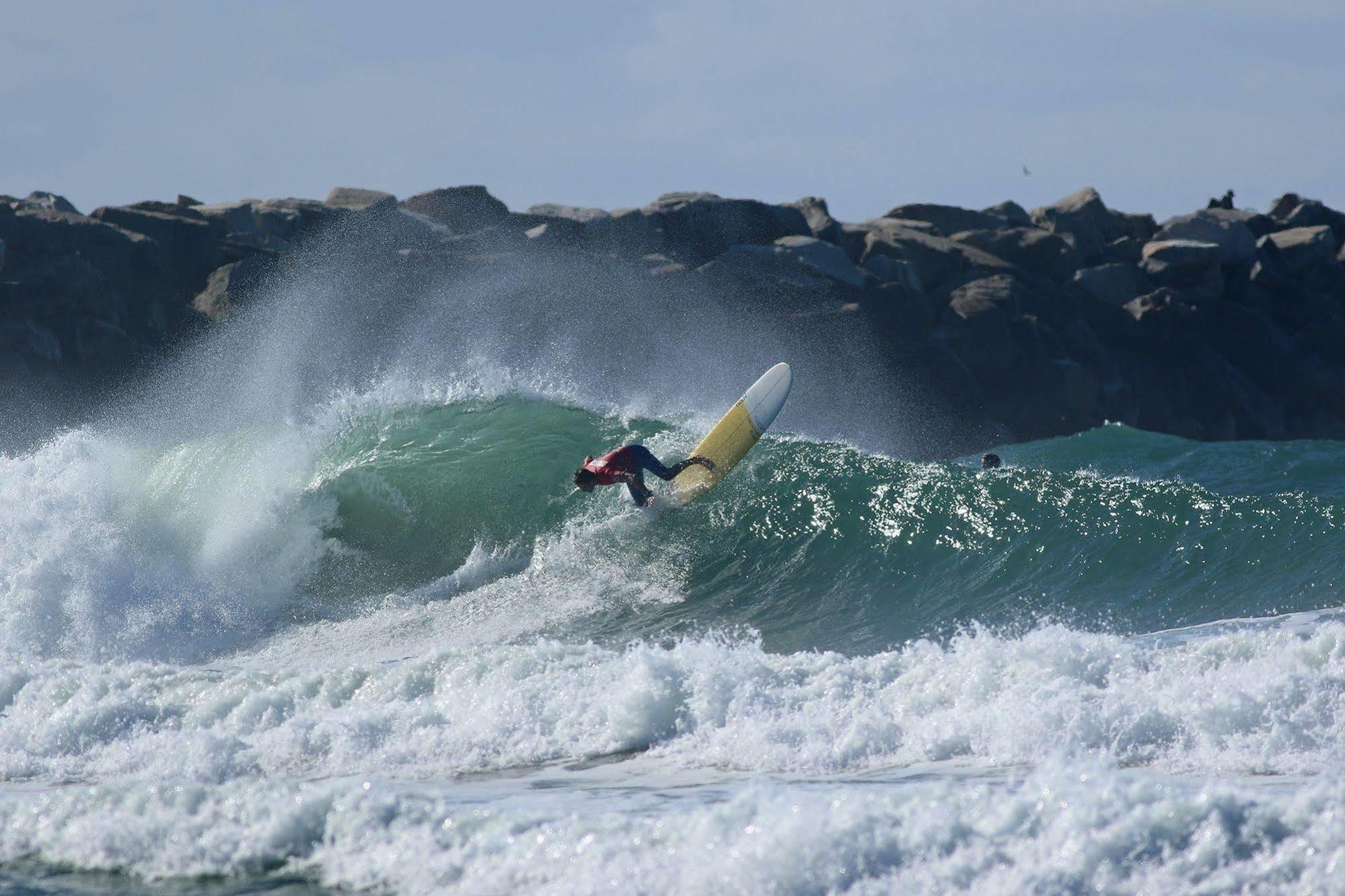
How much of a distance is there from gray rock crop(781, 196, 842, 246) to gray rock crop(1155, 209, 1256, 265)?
9689mm

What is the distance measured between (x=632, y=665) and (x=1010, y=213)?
103ft

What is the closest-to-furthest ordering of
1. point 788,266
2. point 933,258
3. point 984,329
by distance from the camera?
1. point 788,266
2. point 984,329
3. point 933,258

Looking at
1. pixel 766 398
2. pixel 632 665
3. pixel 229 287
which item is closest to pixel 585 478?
pixel 766 398

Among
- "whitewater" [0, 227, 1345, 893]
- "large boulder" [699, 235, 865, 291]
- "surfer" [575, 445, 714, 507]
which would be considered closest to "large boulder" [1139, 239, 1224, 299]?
"large boulder" [699, 235, 865, 291]

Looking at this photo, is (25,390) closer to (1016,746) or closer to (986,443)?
(986,443)

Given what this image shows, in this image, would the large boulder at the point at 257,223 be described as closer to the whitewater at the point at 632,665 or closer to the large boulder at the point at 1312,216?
the whitewater at the point at 632,665

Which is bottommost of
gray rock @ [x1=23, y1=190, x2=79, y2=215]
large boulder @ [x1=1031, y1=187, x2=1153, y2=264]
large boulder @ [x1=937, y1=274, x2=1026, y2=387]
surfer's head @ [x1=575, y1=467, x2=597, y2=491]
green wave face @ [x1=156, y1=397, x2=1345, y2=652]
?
green wave face @ [x1=156, y1=397, x2=1345, y2=652]

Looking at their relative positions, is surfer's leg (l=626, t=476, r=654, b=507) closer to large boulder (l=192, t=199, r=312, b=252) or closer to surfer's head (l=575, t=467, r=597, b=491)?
surfer's head (l=575, t=467, r=597, b=491)

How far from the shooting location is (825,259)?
3045 cm

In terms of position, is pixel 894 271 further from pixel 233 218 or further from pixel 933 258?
pixel 233 218

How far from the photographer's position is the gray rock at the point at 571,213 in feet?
101

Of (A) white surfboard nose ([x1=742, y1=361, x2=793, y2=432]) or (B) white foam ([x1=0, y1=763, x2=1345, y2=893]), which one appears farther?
(A) white surfboard nose ([x1=742, y1=361, x2=793, y2=432])

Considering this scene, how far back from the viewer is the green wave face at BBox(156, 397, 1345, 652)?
9320 millimetres

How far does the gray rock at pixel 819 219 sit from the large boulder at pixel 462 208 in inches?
287
